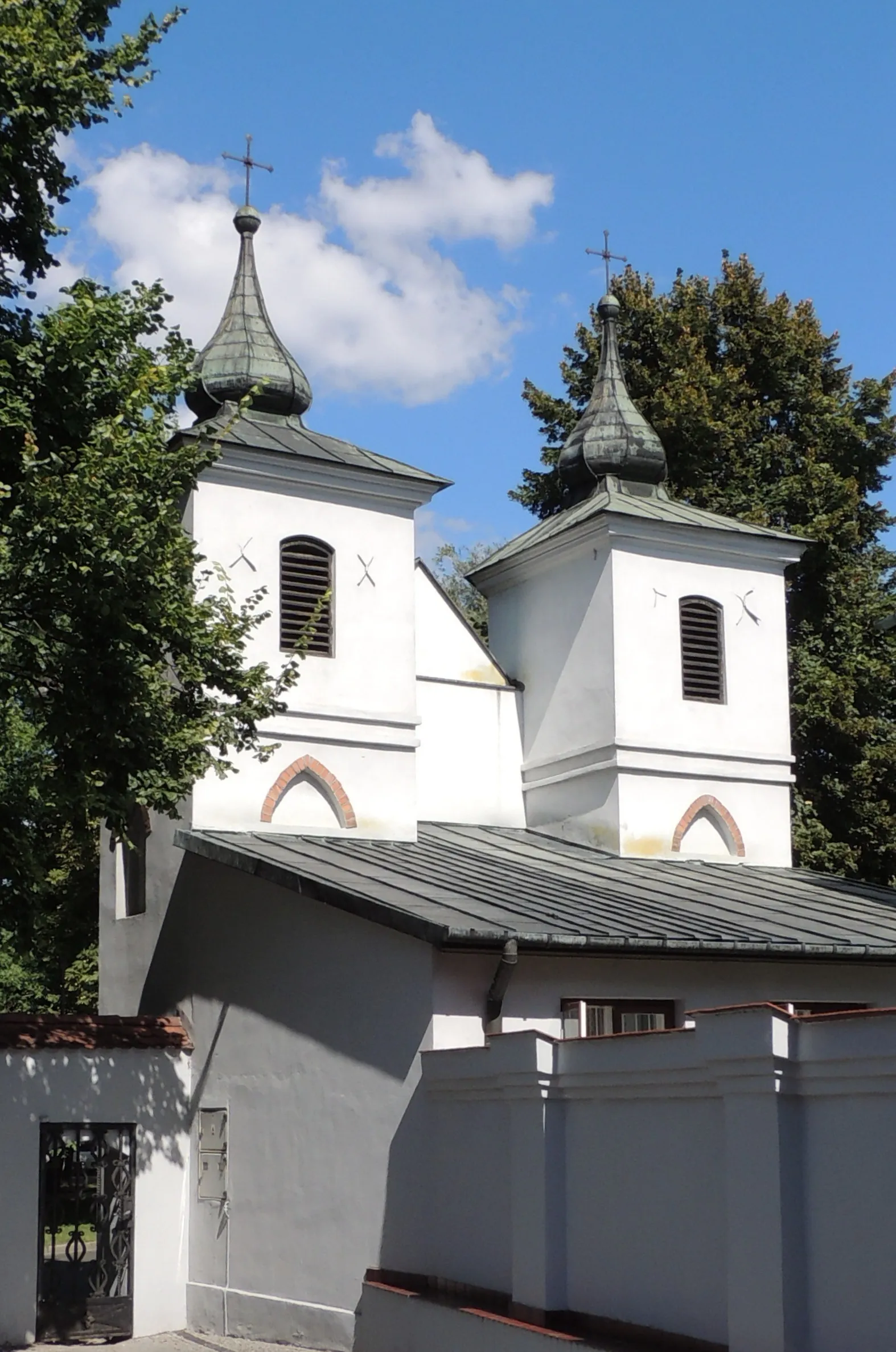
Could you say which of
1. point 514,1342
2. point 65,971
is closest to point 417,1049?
point 514,1342

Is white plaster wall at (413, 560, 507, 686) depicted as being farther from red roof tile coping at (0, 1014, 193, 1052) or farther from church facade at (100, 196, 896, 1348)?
red roof tile coping at (0, 1014, 193, 1052)

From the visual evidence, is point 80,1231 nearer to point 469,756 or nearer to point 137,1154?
point 137,1154

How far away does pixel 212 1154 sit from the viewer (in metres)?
15.3

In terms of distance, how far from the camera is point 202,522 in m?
17.5

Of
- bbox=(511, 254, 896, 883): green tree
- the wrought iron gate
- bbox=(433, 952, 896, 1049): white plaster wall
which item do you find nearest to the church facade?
bbox=(433, 952, 896, 1049): white plaster wall

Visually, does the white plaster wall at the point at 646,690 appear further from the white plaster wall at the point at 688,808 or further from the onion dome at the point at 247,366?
the onion dome at the point at 247,366

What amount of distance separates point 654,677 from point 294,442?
5015 mm

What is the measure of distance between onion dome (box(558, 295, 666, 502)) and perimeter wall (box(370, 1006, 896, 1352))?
11.2 m

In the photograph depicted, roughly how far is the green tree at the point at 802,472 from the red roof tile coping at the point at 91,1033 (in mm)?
11136

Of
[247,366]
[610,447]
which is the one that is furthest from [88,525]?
[610,447]

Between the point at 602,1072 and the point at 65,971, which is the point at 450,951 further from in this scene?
the point at 65,971

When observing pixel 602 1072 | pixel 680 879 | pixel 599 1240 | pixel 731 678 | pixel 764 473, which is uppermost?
pixel 764 473

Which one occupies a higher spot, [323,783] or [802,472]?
[802,472]

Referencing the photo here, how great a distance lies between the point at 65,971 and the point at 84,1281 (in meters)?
12.8
